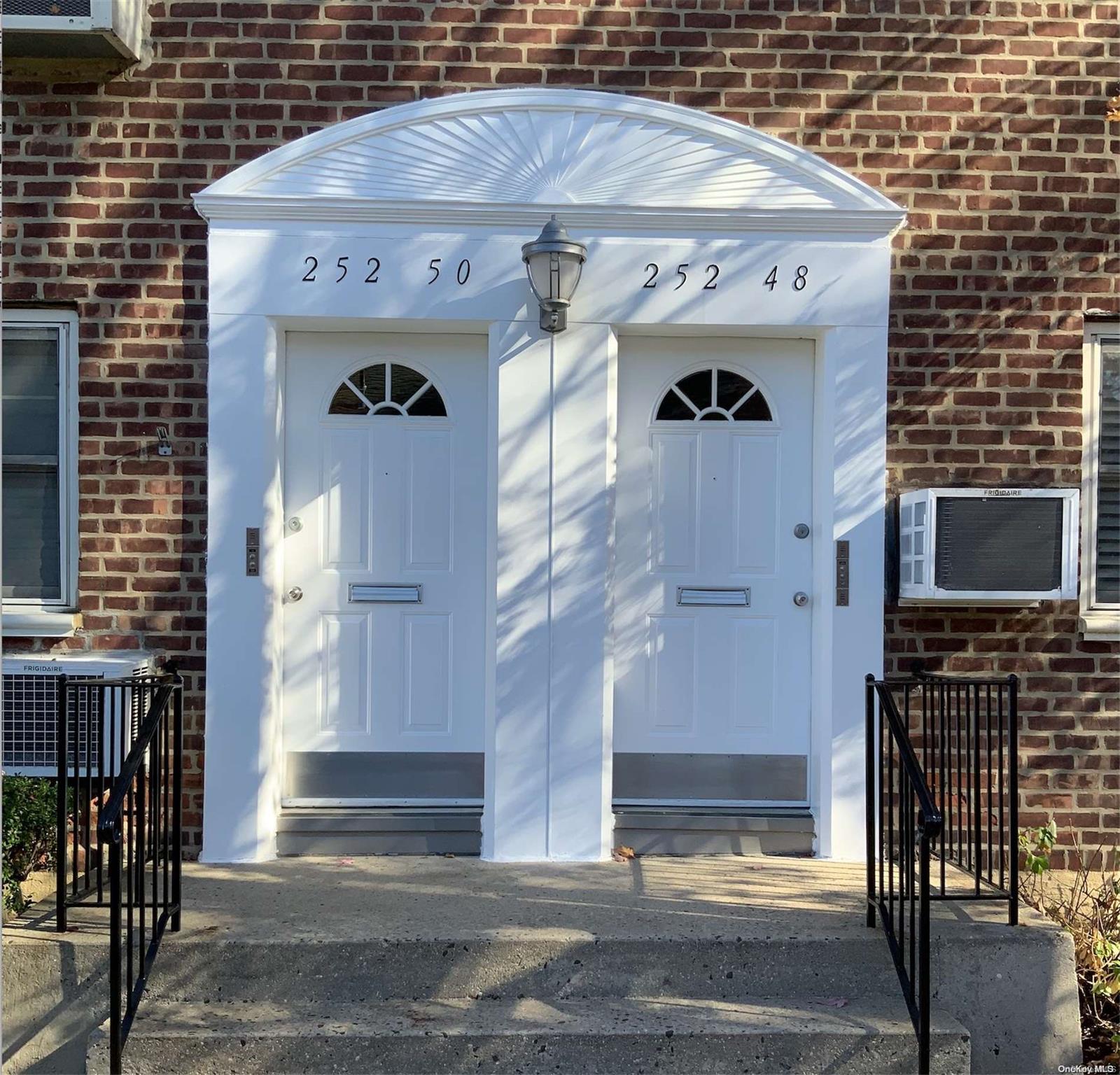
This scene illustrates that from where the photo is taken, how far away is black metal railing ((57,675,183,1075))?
350cm

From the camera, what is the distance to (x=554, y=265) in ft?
14.7

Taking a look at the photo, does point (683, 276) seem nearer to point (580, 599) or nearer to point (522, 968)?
point (580, 599)

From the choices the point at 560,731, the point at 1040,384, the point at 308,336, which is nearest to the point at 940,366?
the point at 1040,384

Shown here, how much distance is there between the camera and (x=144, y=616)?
4801 mm

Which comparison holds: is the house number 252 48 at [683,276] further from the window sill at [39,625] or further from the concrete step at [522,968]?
the window sill at [39,625]

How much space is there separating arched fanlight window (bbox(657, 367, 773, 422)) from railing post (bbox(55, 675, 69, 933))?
8.79 feet

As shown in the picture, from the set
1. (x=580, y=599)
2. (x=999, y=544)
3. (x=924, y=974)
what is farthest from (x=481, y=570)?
(x=924, y=974)

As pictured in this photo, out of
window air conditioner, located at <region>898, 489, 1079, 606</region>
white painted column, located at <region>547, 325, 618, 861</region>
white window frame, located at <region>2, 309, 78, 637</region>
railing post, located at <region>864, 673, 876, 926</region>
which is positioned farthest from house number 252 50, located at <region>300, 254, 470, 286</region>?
railing post, located at <region>864, 673, 876, 926</region>

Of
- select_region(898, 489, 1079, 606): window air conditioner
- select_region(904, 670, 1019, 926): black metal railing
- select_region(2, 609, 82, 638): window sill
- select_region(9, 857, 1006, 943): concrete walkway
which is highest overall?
select_region(898, 489, 1079, 606): window air conditioner

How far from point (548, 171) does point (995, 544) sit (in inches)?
95.6

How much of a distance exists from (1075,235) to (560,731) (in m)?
3.13

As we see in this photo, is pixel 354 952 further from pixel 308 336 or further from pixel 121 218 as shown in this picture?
pixel 121 218

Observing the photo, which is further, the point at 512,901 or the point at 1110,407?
the point at 1110,407

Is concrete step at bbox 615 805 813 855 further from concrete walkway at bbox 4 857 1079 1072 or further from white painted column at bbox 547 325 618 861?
concrete walkway at bbox 4 857 1079 1072
